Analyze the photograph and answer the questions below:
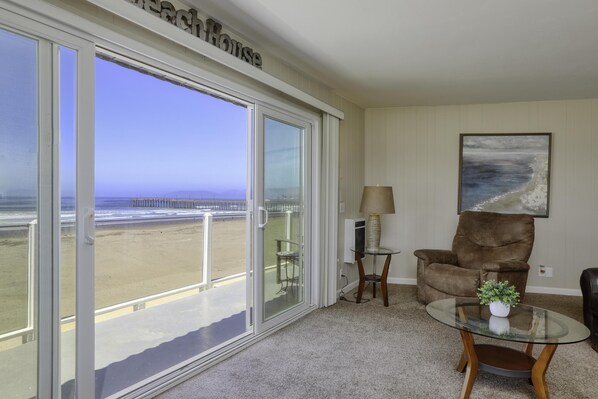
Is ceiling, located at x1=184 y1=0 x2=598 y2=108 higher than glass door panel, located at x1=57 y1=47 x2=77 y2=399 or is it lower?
higher

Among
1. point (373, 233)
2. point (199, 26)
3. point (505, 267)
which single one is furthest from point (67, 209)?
point (505, 267)

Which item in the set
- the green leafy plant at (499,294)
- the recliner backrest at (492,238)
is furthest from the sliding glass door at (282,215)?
the recliner backrest at (492,238)

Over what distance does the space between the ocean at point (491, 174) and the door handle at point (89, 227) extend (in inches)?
177

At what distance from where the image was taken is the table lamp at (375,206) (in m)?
4.36

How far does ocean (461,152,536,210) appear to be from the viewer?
5020 millimetres

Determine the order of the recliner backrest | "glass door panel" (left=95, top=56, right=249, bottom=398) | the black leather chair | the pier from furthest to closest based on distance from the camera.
Result: the pier, the recliner backrest, "glass door panel" (left=95, top=56, right=249, bottom=398), the black leather chair

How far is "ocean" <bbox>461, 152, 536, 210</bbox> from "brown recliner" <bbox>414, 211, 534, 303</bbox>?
0.60m

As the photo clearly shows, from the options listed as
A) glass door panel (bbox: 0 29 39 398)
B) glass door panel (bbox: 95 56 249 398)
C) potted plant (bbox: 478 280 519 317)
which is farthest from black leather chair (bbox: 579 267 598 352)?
glass door panel (bbox: 0 29 39 398)

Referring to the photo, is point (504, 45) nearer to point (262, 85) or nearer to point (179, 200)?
point (262, 85)

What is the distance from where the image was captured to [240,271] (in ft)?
19.5

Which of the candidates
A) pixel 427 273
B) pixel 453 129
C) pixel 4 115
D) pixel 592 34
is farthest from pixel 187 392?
pixel 453 129

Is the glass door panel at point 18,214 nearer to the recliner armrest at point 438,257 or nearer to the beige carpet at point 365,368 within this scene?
the beige carpet at point 365,368

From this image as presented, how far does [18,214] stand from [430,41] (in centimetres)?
286

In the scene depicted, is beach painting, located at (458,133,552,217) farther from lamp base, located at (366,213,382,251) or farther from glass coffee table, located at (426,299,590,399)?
glass coffee table, located at (426,299,590,399)
